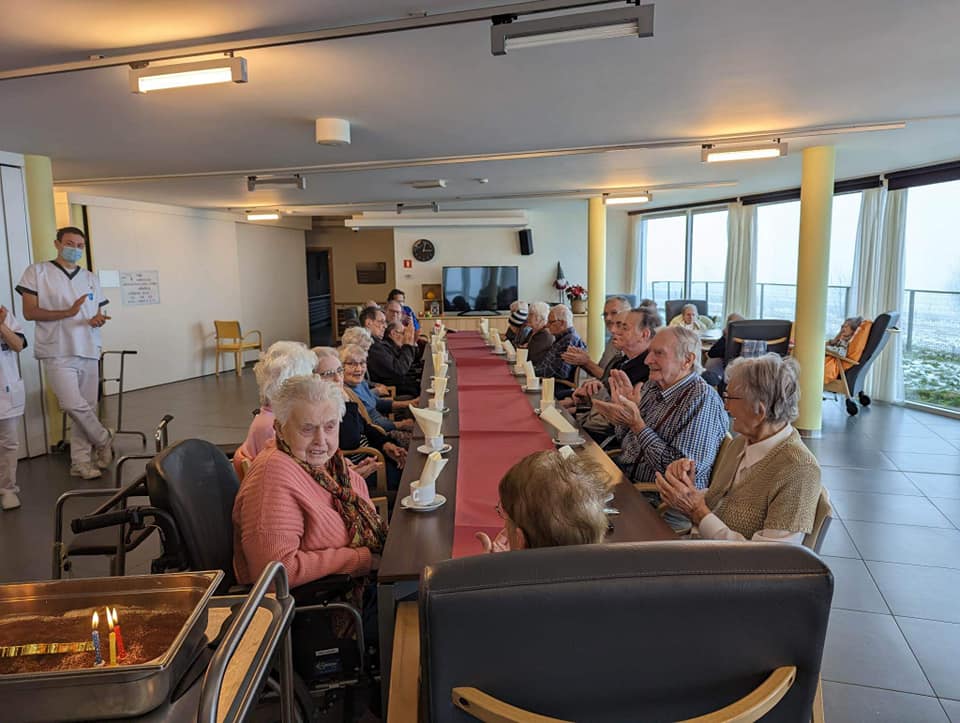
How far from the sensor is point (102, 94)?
12.7ft

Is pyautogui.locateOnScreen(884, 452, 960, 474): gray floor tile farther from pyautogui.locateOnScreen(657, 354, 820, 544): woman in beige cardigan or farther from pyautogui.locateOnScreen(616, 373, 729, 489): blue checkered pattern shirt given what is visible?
pyautogui.locateOnScreen(657, 354, 820, 544): woman in beige cardigan

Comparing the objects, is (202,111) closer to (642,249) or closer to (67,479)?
(67,479)

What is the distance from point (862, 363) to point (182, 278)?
9567 millimetres

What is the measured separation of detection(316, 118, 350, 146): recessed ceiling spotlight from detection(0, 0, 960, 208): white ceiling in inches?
3.3

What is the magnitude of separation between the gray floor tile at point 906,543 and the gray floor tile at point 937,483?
30.3 inches

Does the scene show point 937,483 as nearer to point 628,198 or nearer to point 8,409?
point 628,198

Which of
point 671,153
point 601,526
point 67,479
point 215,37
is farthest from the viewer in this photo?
point 671,153

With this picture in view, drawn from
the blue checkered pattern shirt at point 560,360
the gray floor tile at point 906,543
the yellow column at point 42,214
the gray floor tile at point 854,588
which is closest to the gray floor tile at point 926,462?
the gray floor tile at point 906,543

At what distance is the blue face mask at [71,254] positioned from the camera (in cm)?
507

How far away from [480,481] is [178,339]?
916 cm

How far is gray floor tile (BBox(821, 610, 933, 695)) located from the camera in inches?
93.9

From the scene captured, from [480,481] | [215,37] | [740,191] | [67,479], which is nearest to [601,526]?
[480,481]

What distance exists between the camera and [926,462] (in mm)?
5148

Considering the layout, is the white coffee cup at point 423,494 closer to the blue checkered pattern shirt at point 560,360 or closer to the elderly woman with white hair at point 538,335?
the blue checkered pattern shirt at point 560,360
